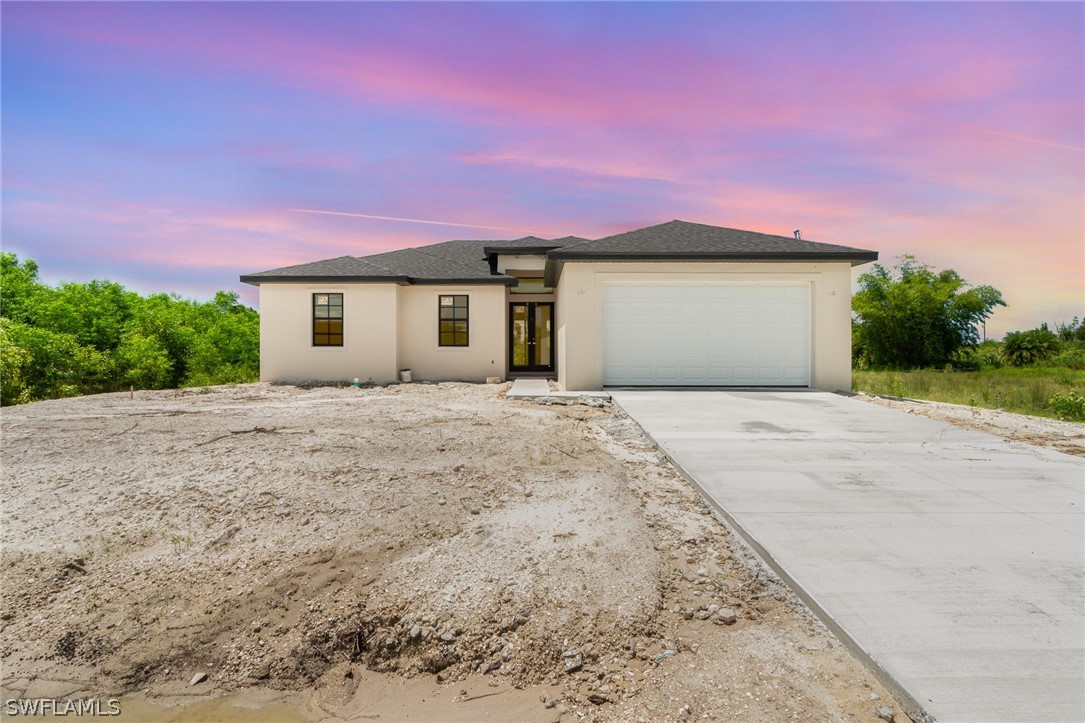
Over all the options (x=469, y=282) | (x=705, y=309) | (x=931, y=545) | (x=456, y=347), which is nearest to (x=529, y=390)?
(x=705, y=309)

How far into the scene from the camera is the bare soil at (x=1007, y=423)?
22.0 feet

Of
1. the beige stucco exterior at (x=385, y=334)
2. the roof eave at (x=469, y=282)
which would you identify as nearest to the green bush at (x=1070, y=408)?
the beige stucco exterior at (x=385, y=334)

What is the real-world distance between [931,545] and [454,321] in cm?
1393

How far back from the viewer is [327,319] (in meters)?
15.5

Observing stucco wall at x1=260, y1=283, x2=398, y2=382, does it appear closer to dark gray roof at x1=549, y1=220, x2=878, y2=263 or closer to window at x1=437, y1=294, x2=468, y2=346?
window at x1=437, y1=294, x2=468, y2=346

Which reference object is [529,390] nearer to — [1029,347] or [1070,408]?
[1070,408]

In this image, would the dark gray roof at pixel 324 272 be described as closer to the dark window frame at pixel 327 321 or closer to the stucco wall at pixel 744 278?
the dark window frame at pixel 327 321

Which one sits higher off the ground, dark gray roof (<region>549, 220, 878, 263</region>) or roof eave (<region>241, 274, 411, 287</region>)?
dark gray roof (<region>549, 220, 878, 263</region>)

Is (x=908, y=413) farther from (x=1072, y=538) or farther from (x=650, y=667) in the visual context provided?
(x=650, y=667)

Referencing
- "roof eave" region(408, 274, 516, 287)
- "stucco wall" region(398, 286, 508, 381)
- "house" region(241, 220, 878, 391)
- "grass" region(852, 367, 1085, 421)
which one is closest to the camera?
"grass" region(852, 367, 1085, 421)

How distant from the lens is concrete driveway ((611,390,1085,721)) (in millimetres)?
2207

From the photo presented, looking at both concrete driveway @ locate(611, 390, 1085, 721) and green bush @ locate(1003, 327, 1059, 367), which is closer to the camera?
concrete driveway @ locate(611, 390, 1085, 721)

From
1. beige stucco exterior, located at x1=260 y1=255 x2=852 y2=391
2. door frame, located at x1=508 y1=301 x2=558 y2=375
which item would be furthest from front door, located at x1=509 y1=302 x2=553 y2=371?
beige stucco exterior, located at x1=260 y1=255 x2=852 y2=391

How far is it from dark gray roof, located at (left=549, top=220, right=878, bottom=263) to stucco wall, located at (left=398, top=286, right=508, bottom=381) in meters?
4.76
